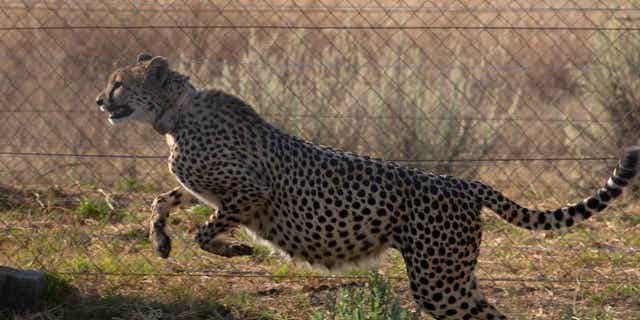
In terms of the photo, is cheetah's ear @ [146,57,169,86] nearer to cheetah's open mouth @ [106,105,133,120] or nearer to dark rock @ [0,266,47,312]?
cheetah's open mouth @ [106,105,133,120]

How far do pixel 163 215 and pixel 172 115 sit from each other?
52cm

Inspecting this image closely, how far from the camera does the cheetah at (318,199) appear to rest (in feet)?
14.6

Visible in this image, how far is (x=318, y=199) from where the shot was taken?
15.1 ft

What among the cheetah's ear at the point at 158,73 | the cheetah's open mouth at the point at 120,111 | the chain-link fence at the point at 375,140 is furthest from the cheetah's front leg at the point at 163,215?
the chain-link fence at the point at 375,140

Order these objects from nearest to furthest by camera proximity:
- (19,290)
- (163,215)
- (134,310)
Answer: (163,215)
(19,290)
(134,310)

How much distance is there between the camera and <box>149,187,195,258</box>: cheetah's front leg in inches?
183

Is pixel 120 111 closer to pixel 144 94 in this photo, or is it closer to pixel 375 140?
pixel 144 94

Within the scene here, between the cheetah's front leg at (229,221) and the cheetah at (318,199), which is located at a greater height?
the cheetah at (318,199)

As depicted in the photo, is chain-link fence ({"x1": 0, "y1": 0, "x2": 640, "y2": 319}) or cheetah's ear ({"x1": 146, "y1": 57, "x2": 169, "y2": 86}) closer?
cheetah's ear ({"x1": 146, "y1": 57, "x2": 169, "y2": 86})

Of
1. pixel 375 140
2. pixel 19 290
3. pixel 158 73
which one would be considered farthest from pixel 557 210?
pixel 375 140

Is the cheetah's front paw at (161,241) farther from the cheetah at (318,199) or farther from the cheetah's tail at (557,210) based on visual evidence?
the cheetah's tail at (557,210)

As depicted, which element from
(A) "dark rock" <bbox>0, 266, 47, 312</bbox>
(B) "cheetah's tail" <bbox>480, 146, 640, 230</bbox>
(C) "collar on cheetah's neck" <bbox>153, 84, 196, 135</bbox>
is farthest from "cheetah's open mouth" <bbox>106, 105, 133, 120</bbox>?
(B) "cheetah's tail" <bbox>480, 146, 640, 230</bbox>

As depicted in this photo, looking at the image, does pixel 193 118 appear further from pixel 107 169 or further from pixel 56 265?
pixel 107 169

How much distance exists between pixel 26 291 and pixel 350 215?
1844 millimetres
